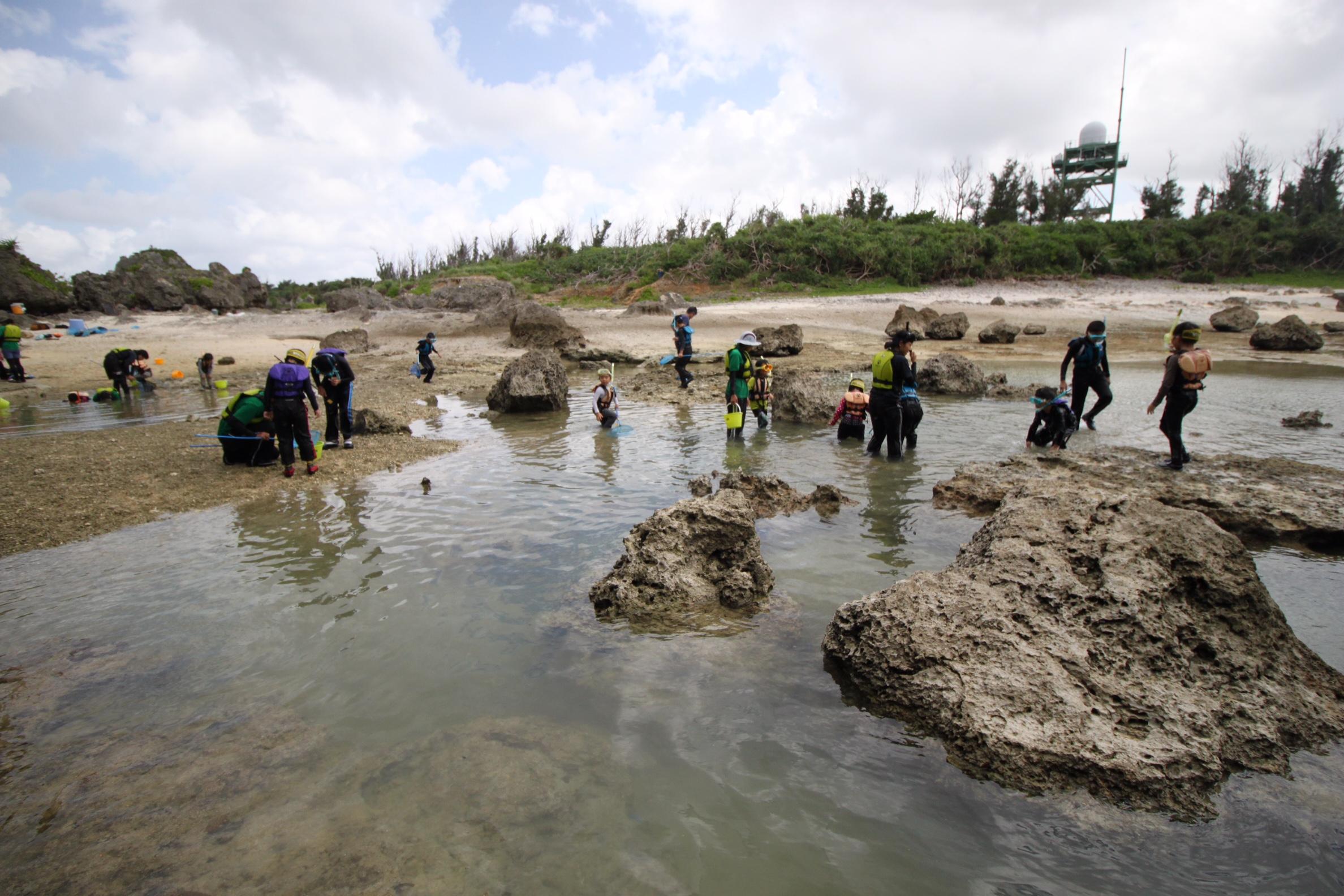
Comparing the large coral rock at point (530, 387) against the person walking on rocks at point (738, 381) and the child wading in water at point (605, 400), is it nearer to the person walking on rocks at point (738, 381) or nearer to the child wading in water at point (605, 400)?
the child wading in water at point (605, 400)

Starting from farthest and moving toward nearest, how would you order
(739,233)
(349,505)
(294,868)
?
(739,233) → (349,505) → (294,868)

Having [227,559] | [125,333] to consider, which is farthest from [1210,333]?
[125,333]

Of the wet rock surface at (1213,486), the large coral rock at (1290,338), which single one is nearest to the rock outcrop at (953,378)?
the wet rock surface at (1213,486)

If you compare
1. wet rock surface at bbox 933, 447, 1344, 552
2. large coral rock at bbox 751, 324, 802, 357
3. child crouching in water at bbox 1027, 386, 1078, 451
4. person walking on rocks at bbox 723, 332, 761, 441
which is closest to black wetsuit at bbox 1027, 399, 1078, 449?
child crouching in water at bbox 1027, 386, 1078, 451

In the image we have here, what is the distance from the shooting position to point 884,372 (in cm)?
880

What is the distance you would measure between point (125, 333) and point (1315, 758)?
1345 inches

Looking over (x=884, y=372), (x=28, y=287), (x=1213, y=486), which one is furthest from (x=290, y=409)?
(x=28, y=287)

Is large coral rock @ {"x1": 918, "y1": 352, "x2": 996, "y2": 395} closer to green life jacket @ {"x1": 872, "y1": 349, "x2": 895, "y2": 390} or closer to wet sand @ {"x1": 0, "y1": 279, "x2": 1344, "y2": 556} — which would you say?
wet sand @ {"x1": 0, "y1": 279, "x2": 1344, "y2": 556}

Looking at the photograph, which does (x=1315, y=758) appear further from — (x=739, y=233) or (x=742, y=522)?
(x=739, y=233)

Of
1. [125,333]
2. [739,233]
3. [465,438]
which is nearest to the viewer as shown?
[465,438]

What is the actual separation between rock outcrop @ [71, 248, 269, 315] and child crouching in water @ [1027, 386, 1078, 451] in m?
39.0

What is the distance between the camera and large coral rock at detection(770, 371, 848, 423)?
1198cm

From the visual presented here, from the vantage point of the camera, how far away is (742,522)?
5.02 metres

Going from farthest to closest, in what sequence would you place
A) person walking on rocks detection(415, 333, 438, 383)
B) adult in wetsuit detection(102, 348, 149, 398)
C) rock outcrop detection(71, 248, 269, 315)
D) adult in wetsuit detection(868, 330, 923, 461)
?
rock outcrop detection(71, 248, 269, 315), person walking on rocks detection(415, 333, 438, 383), adult in wetsuit detection(102, 348, 149, 398), adult in wetsuit detection(868, 330, 923, 461)
